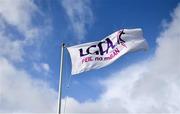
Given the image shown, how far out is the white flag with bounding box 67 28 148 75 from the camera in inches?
1089

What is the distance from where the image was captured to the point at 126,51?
27.8 meters

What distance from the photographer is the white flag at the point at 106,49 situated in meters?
→ 27.7

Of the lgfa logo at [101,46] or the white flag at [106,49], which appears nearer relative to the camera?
the white flag at [106,49]

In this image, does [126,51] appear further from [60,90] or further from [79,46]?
[60,90]

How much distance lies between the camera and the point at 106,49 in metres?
28.3

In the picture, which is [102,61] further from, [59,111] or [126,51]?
[59,111]

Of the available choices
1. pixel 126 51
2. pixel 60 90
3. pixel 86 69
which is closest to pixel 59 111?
pixel 60 90

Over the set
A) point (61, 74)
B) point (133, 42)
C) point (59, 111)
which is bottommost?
point (59, 111)

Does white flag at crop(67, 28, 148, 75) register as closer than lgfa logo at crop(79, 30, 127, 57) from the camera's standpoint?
Yes

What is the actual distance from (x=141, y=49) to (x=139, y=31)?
1351 millimetres

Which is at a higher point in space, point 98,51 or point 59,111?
point 98,51

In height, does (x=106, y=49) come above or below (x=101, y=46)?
below

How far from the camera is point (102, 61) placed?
27750 mm

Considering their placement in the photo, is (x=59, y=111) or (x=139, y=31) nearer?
(x=59, y=111)
